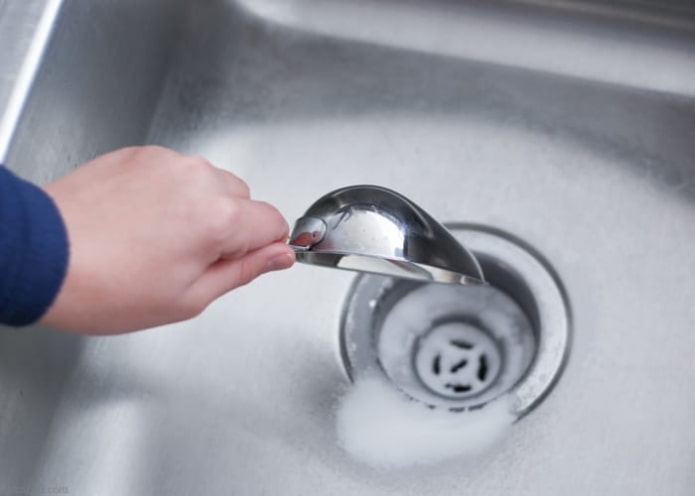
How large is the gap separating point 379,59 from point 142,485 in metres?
0.30

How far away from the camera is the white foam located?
1.55 ft

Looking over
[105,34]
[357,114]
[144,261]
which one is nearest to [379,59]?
[357,114]

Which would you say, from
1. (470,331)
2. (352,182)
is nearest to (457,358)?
(470,331)

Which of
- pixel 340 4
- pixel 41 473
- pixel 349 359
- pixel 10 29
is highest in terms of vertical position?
pixel 340 4

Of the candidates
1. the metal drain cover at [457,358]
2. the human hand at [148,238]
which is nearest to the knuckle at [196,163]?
the human hand at [148,238]

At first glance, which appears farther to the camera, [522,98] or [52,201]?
[522,98]

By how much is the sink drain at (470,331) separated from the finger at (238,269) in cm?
14

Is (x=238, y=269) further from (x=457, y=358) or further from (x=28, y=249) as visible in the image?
A: (x=457, y=358)

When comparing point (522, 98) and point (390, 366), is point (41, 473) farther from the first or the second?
point (522, 98)

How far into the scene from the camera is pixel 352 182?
538mm

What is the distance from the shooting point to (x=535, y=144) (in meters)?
0.54

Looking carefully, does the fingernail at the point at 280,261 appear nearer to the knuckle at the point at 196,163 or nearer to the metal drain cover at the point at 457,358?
the knuckle at the point at 196,163

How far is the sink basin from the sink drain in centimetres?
1

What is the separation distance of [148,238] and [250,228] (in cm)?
4
